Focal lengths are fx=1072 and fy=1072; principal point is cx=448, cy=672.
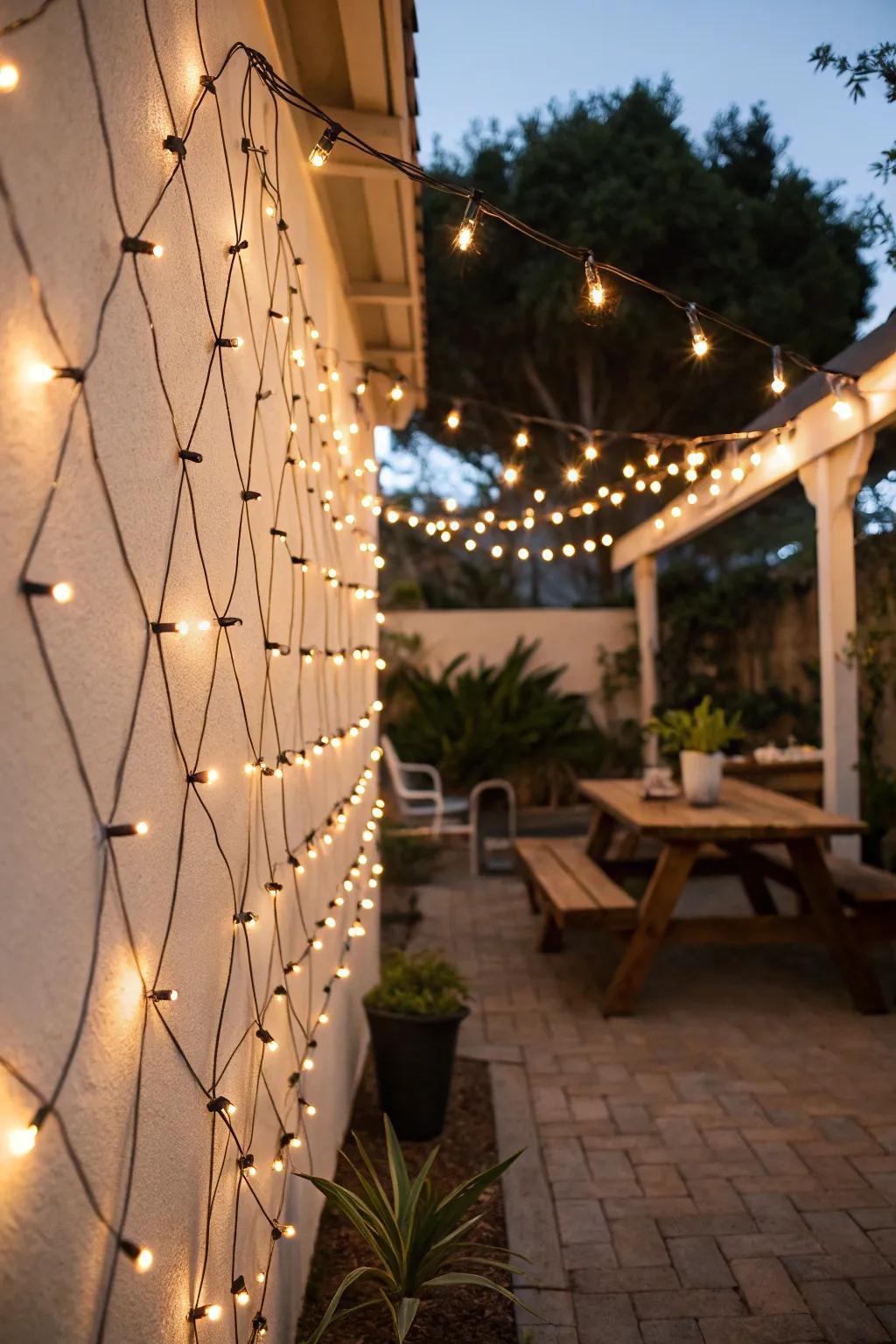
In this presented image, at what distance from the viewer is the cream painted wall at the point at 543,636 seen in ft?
34.2

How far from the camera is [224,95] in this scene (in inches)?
73.7

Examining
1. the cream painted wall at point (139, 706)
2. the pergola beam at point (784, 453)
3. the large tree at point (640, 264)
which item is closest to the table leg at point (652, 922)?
the pergola beam at point (784, 453)

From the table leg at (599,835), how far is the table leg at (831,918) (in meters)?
1.71

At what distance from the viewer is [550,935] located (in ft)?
17.9

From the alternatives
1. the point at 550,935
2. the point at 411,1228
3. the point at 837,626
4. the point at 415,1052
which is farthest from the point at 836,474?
the point at 411,1228

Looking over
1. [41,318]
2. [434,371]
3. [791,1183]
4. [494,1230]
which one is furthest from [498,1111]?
[434,371]

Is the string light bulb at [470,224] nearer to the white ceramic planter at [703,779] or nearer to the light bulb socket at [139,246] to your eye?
the light bulb socket at [139,246]

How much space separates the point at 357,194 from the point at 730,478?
378cm

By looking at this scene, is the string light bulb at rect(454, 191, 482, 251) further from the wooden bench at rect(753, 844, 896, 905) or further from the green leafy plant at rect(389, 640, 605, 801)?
the green leafy plant at rect(389, 640, 605, 801)

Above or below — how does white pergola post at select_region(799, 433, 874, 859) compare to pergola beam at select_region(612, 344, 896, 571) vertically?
below

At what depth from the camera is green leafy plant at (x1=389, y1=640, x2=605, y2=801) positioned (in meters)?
9.34

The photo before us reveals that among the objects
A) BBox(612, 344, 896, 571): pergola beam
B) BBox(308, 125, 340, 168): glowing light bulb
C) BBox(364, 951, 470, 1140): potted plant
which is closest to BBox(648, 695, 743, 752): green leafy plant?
BBox(612, 344, 896, 571): pergola beam

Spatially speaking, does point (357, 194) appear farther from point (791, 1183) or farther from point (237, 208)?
point (791, 1183)

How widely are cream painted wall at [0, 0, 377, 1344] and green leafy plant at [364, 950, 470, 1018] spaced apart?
1021 millimetres
